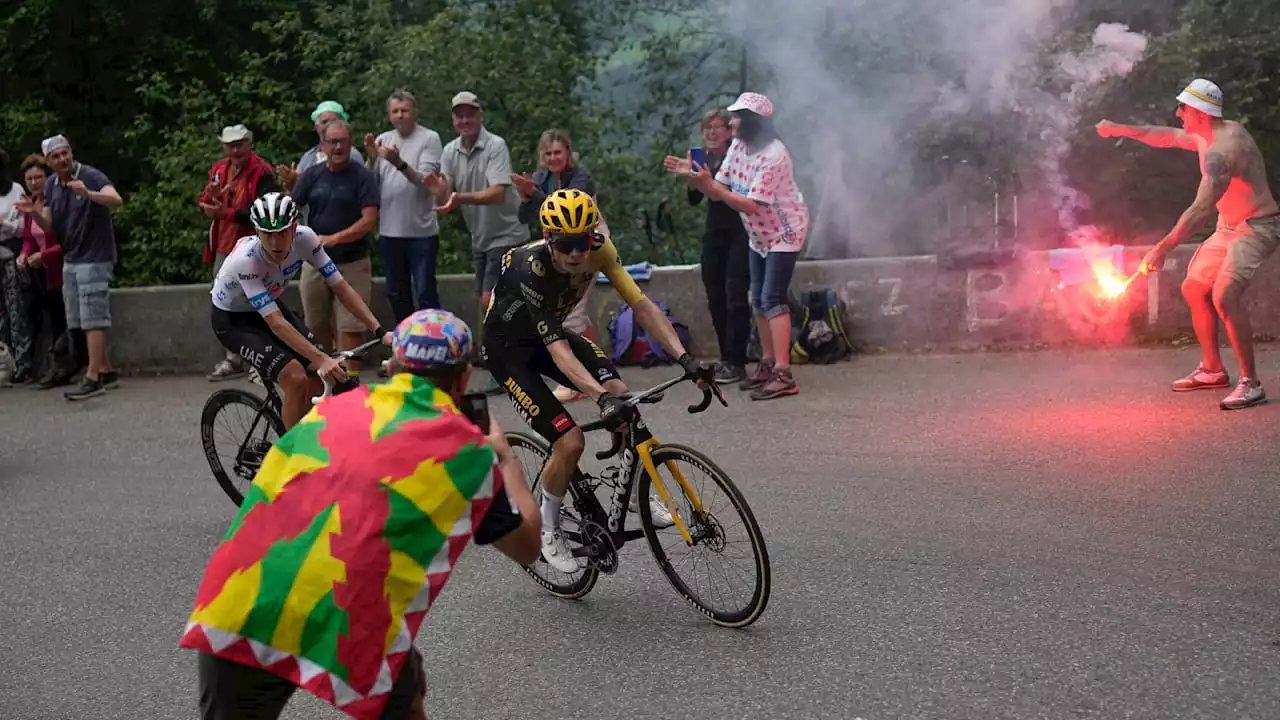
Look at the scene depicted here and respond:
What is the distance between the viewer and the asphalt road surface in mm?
5035

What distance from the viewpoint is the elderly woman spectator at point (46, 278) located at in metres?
12.5

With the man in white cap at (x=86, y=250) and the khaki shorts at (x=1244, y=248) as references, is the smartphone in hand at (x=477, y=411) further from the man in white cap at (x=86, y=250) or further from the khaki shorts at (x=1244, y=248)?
the man in white cap at (x=86, y=250)

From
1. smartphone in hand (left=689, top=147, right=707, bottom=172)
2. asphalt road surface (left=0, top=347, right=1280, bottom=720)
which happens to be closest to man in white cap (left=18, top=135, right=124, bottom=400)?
asphalt road surface (left=0, top=347, right=1280, bottom=720)

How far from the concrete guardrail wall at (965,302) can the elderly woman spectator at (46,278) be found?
4.17ft

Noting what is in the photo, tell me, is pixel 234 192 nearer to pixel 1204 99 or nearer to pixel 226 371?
pixel 226 371

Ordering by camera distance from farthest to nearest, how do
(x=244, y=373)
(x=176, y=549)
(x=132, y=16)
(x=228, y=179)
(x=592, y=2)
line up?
(x=132, y=16) < (x=592, y=2) < (x=244, y=373) < (x=228, y=179) < (x=176, y=549)

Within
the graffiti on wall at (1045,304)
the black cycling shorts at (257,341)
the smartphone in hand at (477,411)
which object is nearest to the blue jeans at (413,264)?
the black cycling shorts at (257,341)

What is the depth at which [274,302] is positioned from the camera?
24.2 ft

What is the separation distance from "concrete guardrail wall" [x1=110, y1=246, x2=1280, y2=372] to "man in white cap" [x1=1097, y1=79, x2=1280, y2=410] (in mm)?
1789

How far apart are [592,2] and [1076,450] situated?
8.53 m

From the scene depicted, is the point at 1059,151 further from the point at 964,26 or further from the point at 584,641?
the point at 584,641

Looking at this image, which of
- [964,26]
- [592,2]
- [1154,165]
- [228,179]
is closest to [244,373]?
[228,179]

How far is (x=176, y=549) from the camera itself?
24.0 ft

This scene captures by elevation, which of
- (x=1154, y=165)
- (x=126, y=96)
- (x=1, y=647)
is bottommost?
(x=1, y=647)
